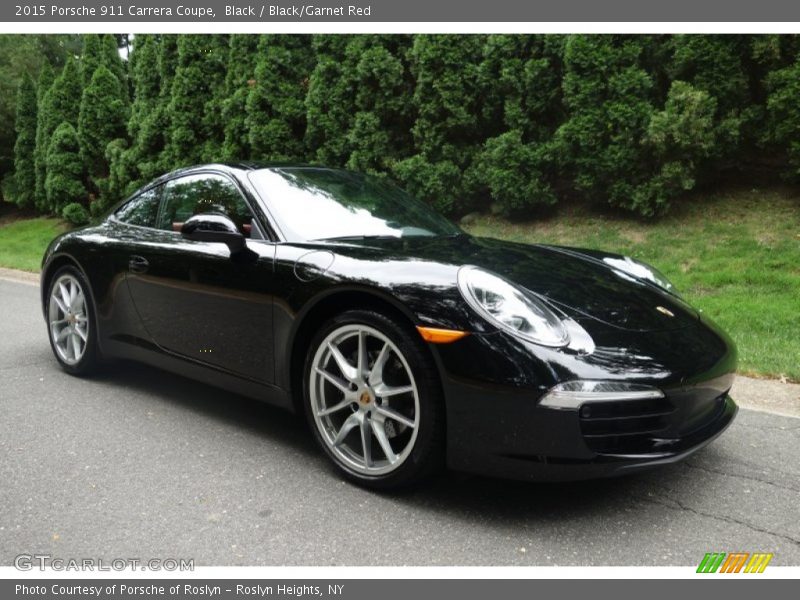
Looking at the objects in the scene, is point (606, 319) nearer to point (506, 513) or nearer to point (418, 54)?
Answer: point (506, 513)

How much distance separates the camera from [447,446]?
2602mm

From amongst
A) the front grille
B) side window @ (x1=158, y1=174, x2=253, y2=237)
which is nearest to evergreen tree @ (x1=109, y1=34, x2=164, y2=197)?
side window @ (x1=158, y1=174, x2=253, y2=237)

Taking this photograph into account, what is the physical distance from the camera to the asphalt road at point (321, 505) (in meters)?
2.41

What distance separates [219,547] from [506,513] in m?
1.06

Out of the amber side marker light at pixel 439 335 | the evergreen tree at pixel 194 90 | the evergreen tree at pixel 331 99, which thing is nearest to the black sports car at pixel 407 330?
the amber side marker light at pixel 439 335

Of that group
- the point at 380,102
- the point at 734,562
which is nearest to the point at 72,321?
the point at 734,562

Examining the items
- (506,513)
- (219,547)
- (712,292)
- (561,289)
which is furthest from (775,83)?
(219,547)

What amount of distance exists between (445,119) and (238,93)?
4299mm

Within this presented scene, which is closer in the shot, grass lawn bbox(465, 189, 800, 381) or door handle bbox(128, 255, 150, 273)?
door handle bbox(128, 255, 150, 273)

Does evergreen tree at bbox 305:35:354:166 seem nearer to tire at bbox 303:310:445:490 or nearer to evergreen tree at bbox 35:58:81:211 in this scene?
tire at bbox 303:310:445:490

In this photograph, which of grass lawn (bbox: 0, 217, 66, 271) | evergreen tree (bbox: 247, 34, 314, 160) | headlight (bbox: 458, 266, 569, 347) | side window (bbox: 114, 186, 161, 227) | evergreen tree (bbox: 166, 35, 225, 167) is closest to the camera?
headlight (bbox: 458, 266, 569, 347)

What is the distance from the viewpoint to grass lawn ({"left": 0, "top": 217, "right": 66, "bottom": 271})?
483 inches

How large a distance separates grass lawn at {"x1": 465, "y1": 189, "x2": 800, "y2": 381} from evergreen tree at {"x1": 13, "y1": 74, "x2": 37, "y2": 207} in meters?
16.4

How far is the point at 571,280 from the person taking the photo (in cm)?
304
